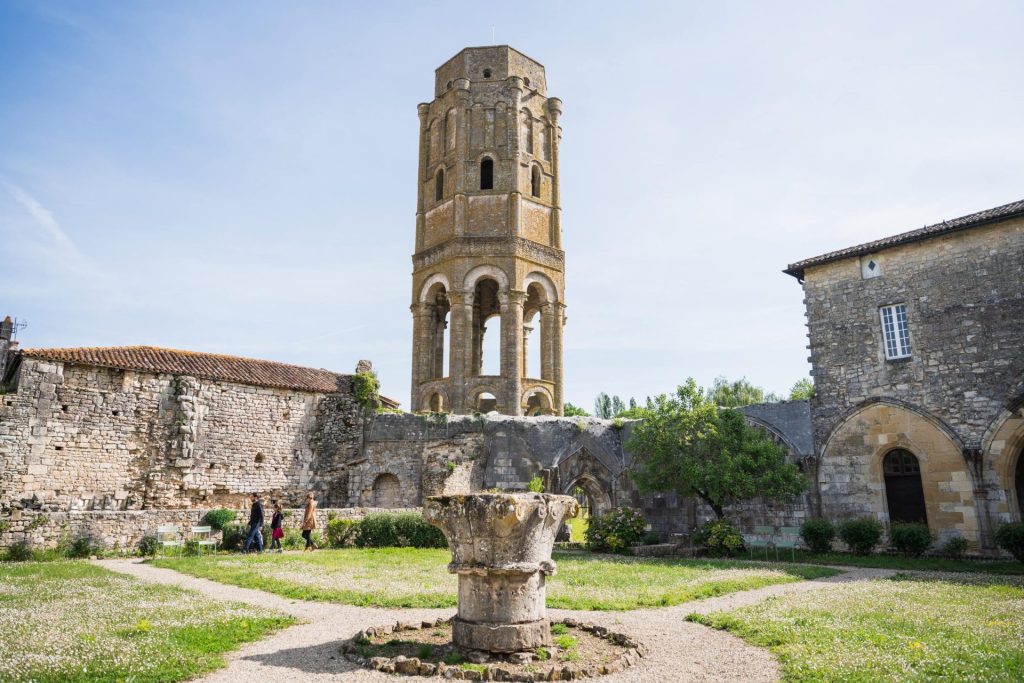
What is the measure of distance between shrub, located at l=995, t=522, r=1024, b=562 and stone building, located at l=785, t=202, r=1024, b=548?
5.06ft

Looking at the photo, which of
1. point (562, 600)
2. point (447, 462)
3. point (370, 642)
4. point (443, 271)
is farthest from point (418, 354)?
point (370, 642)

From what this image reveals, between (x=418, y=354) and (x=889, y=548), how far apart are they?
19262 millimetres

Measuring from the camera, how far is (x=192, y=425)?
1952cm

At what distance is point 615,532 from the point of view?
16109 millimetres

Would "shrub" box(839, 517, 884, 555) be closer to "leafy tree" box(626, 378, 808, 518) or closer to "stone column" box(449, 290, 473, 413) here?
"leafy tree" box(626, 378, 808, 518)

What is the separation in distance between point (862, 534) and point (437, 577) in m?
10.2

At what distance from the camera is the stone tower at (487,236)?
2811 centimetres

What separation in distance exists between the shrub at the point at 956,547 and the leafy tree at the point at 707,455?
10.3 feet

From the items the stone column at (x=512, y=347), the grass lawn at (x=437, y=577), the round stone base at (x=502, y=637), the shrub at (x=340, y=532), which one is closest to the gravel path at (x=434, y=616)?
the grass lawn at (x=437, y=577)

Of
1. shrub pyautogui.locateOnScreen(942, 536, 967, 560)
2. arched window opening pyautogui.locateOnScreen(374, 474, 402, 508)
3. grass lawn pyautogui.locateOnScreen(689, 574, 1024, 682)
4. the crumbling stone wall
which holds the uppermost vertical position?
the crumbling stone wall

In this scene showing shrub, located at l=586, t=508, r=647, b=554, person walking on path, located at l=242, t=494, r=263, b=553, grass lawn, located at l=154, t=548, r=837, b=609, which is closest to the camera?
Answer: grass lawn, located at l=154, t=548, r=837, b=609

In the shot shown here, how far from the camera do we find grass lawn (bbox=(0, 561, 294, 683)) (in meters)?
5.39

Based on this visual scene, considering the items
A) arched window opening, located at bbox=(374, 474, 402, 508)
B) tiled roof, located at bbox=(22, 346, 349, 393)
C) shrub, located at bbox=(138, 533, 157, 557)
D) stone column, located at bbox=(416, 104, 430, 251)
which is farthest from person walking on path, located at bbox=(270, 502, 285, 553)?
stone column, located at bbox=(416, 104, 430, 251)

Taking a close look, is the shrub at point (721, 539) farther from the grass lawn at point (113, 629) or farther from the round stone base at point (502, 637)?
the grass lawn at point (113, 629)
